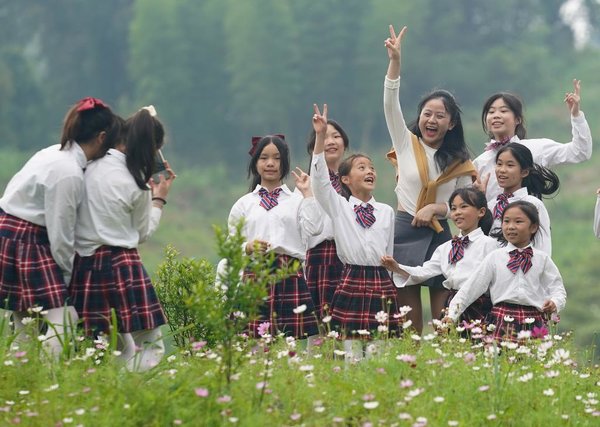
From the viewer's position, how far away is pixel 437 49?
60562mm

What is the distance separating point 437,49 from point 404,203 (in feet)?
176

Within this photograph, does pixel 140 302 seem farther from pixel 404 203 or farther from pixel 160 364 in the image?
pixel 404 203

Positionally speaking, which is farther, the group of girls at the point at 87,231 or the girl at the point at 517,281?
the girl at the point at 517,281

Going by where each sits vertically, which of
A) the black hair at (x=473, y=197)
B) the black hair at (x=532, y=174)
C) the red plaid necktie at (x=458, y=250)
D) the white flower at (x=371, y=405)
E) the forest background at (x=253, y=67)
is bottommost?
the white flower at (x=371, y=405)

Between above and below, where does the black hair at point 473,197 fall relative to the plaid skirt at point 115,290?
above

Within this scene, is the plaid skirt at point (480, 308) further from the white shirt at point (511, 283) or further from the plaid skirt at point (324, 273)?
the plaid skirt at point (324, 273)

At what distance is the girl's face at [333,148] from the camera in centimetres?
770

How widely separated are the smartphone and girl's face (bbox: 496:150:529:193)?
202 cm

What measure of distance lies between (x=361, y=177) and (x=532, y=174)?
1.00 m

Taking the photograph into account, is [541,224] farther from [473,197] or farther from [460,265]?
[460,265]

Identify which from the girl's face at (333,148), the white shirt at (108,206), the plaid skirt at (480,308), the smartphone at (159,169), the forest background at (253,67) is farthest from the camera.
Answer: the forest background at (253,67)

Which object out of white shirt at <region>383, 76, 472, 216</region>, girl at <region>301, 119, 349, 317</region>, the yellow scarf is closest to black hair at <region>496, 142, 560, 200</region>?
the yellow scarf

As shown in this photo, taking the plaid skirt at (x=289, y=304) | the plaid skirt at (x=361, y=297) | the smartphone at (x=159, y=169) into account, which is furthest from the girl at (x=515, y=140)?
the smartphone at (x=159, y=169)

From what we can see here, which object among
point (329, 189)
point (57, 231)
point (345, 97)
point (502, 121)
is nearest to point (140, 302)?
point (57, 231)
